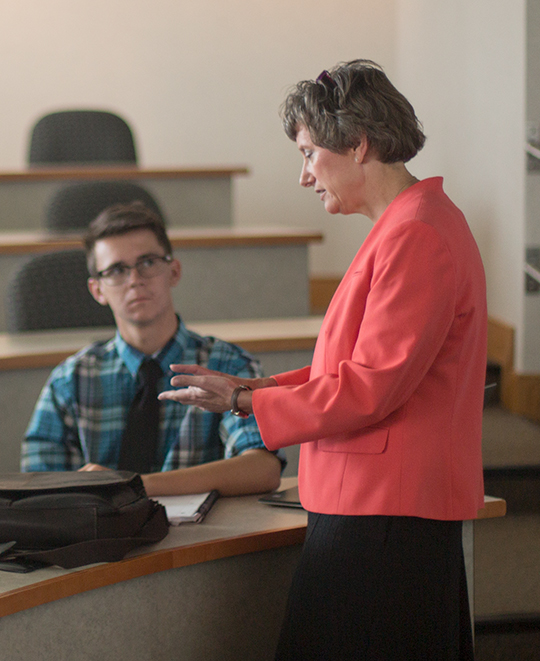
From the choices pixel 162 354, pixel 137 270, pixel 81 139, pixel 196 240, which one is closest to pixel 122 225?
pixel 137 270

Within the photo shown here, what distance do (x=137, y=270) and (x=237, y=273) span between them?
1.07 meters

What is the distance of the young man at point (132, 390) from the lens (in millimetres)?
1446

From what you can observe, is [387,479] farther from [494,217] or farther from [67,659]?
[494,217]

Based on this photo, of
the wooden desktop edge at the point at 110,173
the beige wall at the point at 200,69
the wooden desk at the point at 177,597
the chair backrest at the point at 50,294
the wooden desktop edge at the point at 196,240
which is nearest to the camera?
the wooden desk at the point at 177,597

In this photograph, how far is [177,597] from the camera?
1085 millimetres

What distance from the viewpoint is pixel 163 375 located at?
149 cm

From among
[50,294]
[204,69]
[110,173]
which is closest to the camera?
[50,294]

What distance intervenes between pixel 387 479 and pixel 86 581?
0.40 metres

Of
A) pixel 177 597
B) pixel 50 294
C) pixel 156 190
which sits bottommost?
pixel 177 597

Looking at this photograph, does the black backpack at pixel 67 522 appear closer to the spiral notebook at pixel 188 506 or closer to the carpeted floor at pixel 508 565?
the spiral notebook at pixel 188 506

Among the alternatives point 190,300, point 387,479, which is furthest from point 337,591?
point 190,300

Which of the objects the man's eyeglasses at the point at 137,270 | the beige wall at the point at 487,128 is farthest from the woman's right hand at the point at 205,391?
the beige wall at the point at 487,128

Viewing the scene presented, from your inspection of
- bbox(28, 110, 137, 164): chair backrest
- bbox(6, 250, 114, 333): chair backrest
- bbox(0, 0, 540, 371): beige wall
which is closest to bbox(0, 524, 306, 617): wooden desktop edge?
bbox(6, 250, 114, 333): chair backrest

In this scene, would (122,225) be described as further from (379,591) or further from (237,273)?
(237,273)
